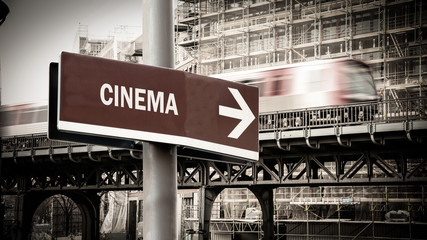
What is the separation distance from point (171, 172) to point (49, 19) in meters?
9.10

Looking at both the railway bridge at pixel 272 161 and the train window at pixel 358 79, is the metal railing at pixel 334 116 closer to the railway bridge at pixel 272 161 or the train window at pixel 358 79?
the railway bridge at pixel 272 161

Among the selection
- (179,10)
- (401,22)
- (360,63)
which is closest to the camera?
(360,63)

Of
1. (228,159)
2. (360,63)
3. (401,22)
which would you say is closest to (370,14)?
(401,22)

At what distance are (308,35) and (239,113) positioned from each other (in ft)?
151

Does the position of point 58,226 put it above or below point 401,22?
below

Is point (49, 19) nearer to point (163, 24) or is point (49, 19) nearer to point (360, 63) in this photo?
point (163, 24)

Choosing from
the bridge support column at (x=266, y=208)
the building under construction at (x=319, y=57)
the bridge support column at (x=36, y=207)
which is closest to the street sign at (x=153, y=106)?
the bridge support column at (x=266, y=208)

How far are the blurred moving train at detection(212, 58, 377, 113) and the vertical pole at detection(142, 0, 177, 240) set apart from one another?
31756 mm

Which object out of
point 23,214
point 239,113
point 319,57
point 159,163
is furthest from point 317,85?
point 159,163

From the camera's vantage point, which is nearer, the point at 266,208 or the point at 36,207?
the point at 266,208

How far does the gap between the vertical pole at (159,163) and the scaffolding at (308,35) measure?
40.3 metres

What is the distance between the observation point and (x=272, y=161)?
106 feet

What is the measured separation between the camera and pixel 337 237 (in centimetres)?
4356

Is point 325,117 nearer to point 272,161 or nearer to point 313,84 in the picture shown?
point 313,84
